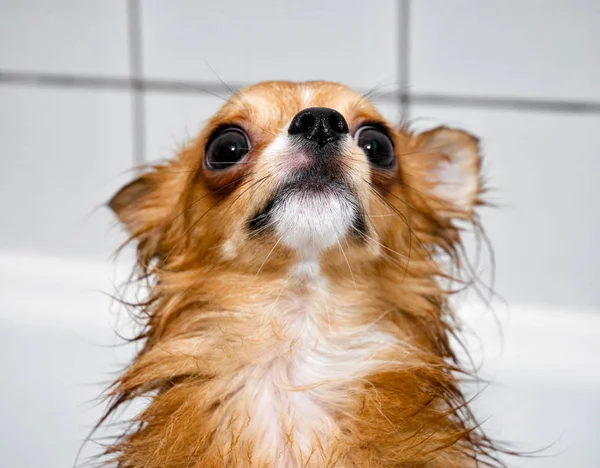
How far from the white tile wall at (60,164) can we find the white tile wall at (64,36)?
0.06 metres

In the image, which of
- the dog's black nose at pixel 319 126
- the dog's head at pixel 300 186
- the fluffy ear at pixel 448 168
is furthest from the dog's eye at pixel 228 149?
the fluffy ear at pixel 448 168

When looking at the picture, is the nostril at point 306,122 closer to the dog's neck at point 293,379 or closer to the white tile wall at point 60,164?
the dog's neck at point 293,379

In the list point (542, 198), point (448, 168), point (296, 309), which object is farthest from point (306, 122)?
point (542, 198)

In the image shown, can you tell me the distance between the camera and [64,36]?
5.90 feet

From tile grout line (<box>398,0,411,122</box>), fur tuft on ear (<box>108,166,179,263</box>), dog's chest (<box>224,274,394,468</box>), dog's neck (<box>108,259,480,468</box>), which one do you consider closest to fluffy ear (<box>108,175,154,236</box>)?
fur tuft on ear (<box>108,166,179,263</box>)

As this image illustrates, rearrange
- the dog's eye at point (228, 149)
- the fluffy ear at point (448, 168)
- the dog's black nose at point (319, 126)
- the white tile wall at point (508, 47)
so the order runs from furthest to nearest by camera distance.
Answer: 1. the white tile wall at point (508, 47)
2. the fluffy ear at point (448, 168)
3. the dog's eye at point (228, 149)
4. the dog's black nose at point (319, 126)

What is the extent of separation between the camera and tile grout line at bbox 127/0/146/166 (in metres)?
1.78

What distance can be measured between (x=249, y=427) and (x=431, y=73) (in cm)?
109

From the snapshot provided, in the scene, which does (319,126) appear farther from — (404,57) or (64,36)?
(64,36)

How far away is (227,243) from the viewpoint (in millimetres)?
1039

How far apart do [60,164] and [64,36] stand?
306 mm

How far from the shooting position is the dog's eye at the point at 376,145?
1.08m

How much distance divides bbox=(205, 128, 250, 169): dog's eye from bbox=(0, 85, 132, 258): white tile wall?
0.81 meters

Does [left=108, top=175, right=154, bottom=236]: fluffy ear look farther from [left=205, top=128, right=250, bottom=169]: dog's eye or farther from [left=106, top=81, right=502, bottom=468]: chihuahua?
[left=205, top=128, right=250, bottom=169]: dog's eye
